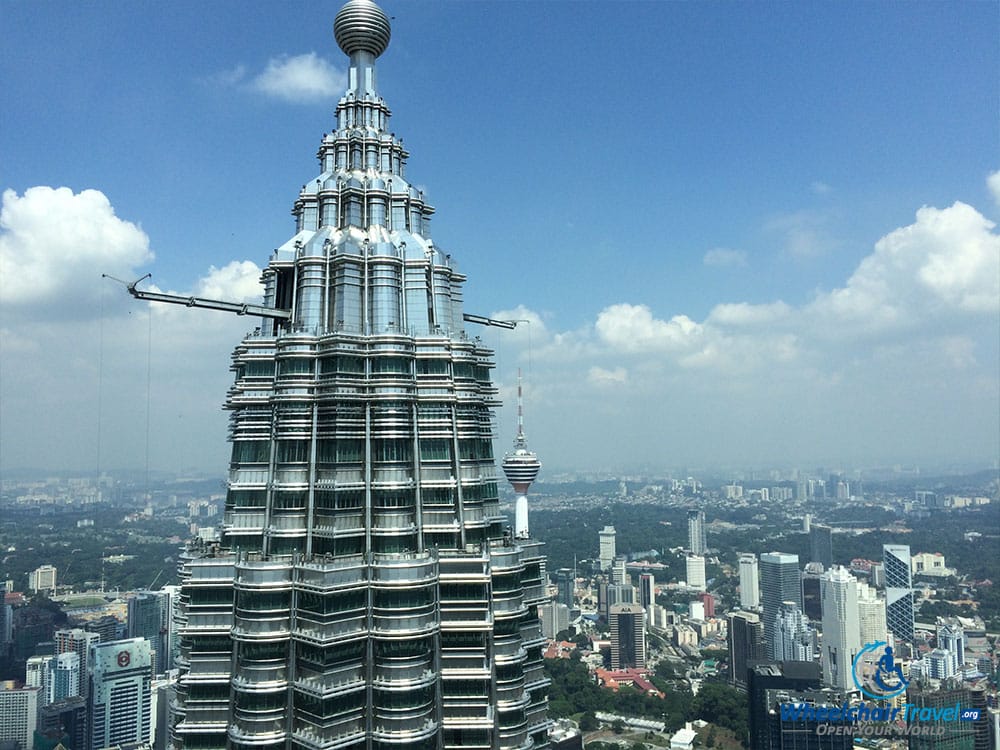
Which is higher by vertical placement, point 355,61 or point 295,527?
point 355,61

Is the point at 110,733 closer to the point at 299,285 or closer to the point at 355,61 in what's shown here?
the point at 299,285

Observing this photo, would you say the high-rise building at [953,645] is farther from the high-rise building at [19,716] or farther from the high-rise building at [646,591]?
the high-rise building at [19,716]

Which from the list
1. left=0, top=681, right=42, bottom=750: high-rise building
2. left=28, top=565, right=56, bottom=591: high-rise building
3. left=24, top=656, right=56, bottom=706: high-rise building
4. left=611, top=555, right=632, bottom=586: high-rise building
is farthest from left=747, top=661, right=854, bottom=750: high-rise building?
left=28, top=565, right=56, bottom=591: high-rise building

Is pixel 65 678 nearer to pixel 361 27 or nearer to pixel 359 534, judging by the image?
pixel 359 534

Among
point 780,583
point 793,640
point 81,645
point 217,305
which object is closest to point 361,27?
point 217,305

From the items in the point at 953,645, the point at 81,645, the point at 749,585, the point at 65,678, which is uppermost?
the point at 81,645

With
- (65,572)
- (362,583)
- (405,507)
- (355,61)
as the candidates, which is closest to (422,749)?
(362,583)

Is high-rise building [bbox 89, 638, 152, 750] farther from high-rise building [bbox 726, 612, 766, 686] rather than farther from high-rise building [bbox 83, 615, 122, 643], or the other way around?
high-rise building [bbox 726, 612, 766, 686]
